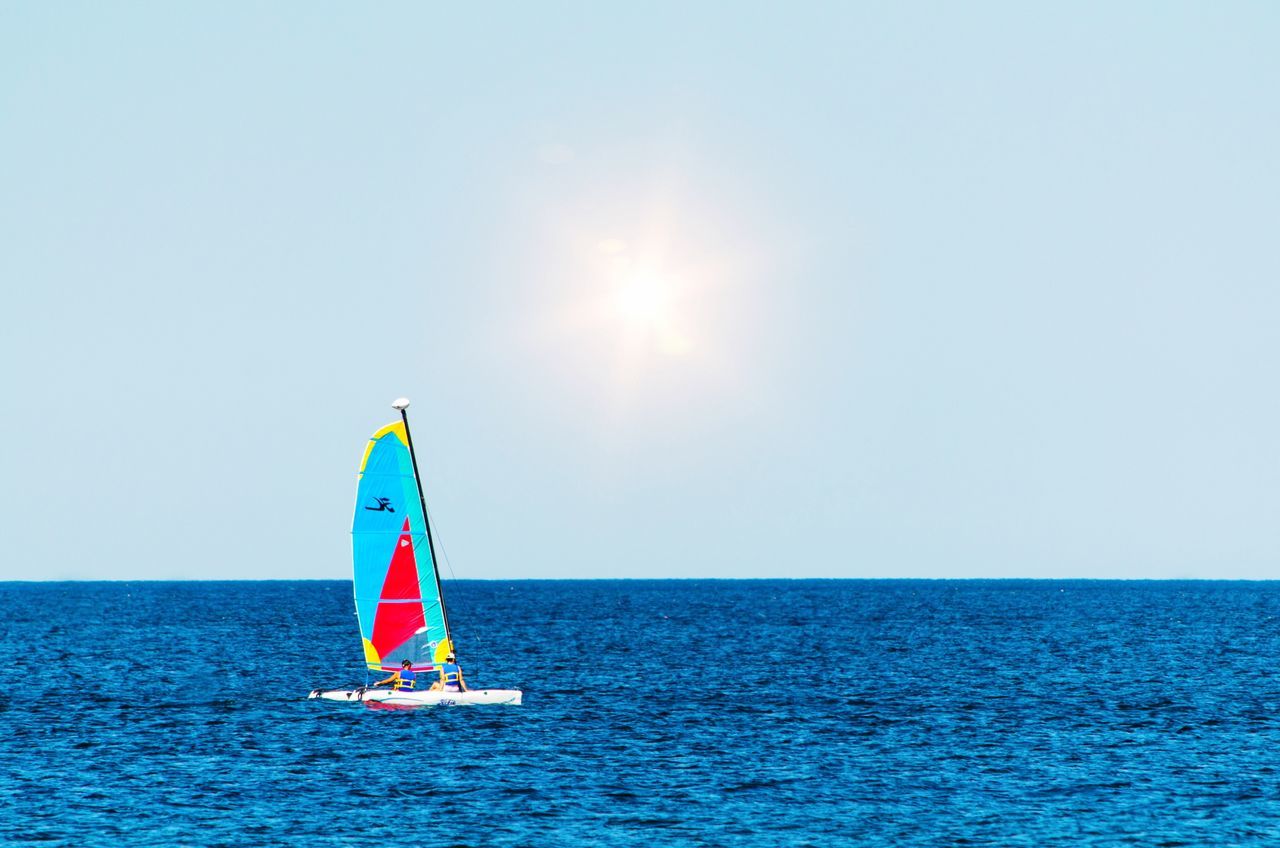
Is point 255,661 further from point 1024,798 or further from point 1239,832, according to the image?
point 1239,832

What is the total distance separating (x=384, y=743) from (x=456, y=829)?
15988 mm

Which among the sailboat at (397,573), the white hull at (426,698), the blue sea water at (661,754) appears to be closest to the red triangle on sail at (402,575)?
the sailboat at (397,573)

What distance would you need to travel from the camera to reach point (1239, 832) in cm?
4081

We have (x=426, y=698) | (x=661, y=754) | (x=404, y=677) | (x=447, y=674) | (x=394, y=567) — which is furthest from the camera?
(x=447, y=674)

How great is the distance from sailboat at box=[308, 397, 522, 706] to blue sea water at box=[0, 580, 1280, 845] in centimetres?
251

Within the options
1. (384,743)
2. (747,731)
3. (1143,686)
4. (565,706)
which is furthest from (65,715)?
(1143,686)

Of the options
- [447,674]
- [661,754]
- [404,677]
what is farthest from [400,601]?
[661,754]

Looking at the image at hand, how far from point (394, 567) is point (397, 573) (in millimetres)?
294

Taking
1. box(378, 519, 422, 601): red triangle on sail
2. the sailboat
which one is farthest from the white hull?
box(378, 519, 422, 601): red triangle on sail

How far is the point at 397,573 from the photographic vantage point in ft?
201

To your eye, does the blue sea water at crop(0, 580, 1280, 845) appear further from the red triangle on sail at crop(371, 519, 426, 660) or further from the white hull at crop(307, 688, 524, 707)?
the red triangle on sail at crop(371, 519, 426, 660)

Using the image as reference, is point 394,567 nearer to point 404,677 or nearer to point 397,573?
point 397,573

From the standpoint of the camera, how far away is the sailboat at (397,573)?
59344 mm

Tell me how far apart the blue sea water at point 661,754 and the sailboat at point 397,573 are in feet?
8.23
